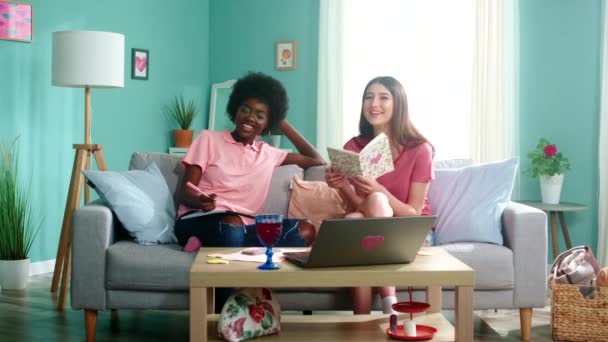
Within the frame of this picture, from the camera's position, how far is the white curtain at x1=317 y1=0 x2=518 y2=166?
19.1 ft

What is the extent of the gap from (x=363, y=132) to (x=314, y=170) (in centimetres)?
51

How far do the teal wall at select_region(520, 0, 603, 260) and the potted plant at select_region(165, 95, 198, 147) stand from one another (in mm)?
2582

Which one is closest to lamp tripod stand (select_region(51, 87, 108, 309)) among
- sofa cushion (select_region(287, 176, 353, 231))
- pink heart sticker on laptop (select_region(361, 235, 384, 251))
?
sofa cushion (select_region(287, 176, 353, 231))

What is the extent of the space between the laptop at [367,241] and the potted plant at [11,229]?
2.69m

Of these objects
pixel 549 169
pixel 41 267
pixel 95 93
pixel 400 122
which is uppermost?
pixel 95 93

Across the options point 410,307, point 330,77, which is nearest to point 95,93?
point 330,77

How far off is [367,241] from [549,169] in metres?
3.05

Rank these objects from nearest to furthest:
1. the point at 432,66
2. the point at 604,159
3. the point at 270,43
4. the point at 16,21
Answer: the point at 16,21, the point at 604,159, the point at 432,66, the point at 270,43

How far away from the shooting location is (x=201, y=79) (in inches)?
268

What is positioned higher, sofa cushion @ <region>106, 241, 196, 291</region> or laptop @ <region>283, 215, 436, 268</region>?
laptop @ <region>283, 215, 436, 268</region>

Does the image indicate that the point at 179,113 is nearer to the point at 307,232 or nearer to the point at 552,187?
the point at 552,187

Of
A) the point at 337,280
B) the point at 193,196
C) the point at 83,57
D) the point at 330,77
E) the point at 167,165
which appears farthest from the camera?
the point at 330,77

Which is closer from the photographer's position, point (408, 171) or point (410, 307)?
point (410, 307)

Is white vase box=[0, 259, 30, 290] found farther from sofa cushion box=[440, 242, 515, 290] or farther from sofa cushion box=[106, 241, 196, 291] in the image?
sofa cushion box=[440, 242, 515, 290]
